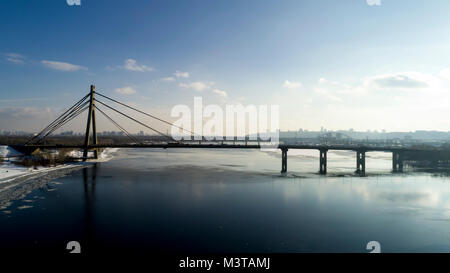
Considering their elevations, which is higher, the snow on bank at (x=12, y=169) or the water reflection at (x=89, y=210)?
the snow on bank at (x=12, y=169)

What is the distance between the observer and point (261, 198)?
2822cm

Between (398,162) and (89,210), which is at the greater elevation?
(398,162)

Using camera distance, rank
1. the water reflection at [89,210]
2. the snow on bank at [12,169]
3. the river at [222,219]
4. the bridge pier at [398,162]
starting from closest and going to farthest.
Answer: the river at [222,219] < the water reflection at [89,210] < the snow on bank at [12,169] < the bridge pier at [398,162]

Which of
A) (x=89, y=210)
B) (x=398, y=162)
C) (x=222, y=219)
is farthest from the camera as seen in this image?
(x=398, y=162)

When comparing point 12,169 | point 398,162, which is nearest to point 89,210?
point 12,169

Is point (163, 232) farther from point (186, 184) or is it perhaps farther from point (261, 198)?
point (186, 184)

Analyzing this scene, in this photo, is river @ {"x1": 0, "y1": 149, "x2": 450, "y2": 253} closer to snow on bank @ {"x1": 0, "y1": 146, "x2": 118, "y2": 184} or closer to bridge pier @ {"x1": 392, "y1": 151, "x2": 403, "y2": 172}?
snow on bank @ {"x1": 0, "y1": 146, "x2": 118, "y2": 184}

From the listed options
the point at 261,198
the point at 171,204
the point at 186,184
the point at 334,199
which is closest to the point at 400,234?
the point at 334,199

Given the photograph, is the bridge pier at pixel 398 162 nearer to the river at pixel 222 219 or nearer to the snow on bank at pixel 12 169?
the river at pixel 222 219

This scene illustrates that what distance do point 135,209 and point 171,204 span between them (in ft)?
11.3

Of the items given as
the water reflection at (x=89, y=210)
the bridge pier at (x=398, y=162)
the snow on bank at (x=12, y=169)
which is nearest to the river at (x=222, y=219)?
the water reflection at (x=89, y=210)

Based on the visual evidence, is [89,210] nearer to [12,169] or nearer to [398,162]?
[12,169]

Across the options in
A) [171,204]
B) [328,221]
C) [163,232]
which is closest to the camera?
[163,232]

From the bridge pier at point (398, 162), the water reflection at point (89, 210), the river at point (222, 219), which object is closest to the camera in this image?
the river at point (222, 219)
